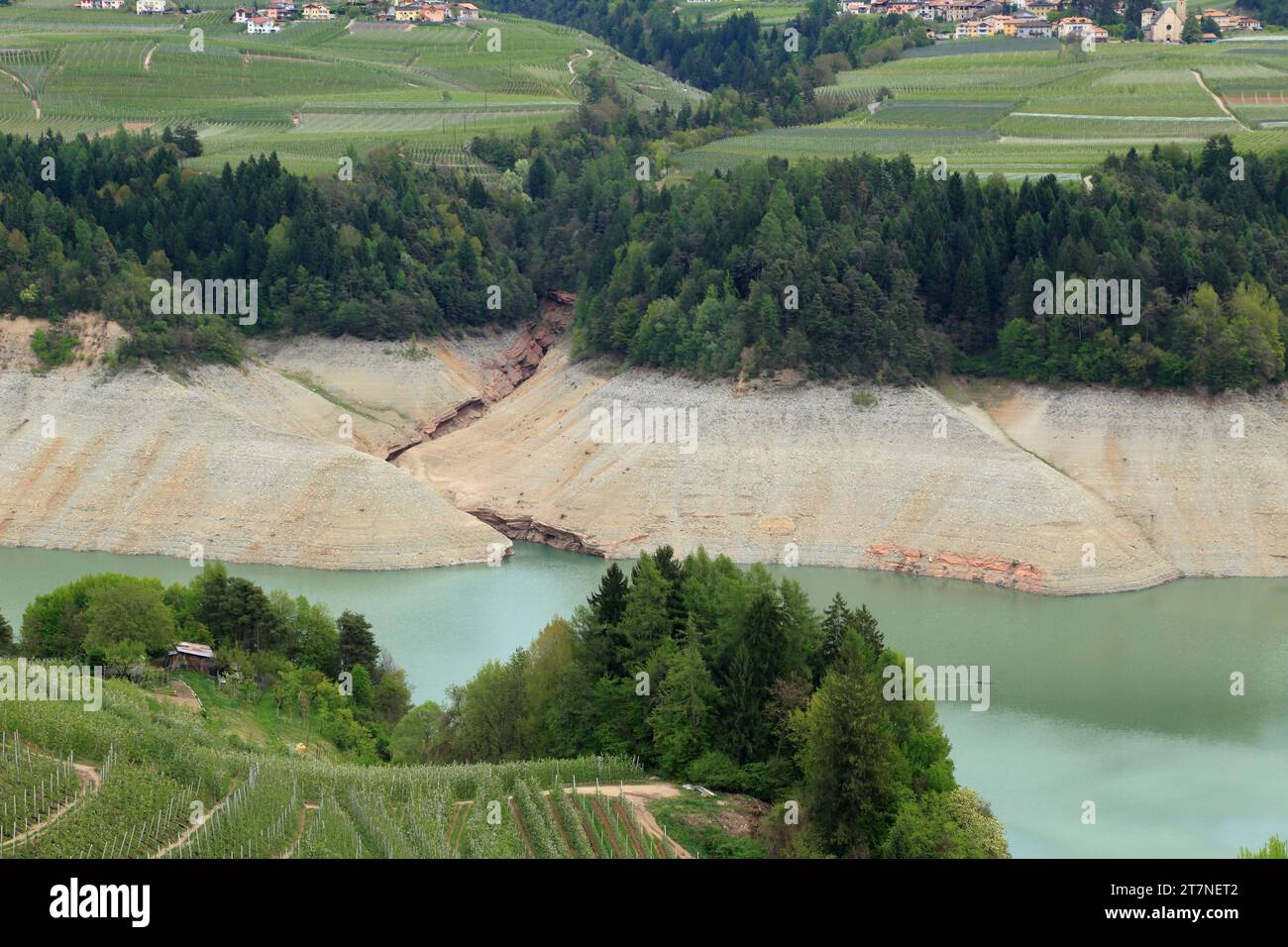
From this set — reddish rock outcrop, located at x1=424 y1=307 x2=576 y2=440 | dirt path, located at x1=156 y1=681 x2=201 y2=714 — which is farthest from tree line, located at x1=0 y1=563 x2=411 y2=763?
reddish rock outcrop, located at x1=424 y1=307 x2=576 y2=440

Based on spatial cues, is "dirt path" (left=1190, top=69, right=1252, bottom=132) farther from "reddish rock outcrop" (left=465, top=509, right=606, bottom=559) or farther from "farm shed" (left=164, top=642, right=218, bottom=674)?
"farm shed" (left=164, top=642, right=218, bottom=674)

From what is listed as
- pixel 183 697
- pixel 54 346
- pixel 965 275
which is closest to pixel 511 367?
pixel 54 346

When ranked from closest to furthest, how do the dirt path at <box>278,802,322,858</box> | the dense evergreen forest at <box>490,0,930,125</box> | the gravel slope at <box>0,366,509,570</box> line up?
the dirt path at <box>278,802,322,858</box>, the gravel slope at <box>0,366,509,570</box>, the dense evergreen forest at <box>490,0,930,125</box>

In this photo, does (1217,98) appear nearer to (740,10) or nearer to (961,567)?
(961,567)

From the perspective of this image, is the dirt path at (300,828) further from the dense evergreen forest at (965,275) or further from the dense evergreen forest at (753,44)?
the dense evergreen forest at (753,44)

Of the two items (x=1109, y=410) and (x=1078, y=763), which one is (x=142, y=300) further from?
(x=1078, y=763)

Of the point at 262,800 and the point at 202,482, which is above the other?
the point at 262,800
